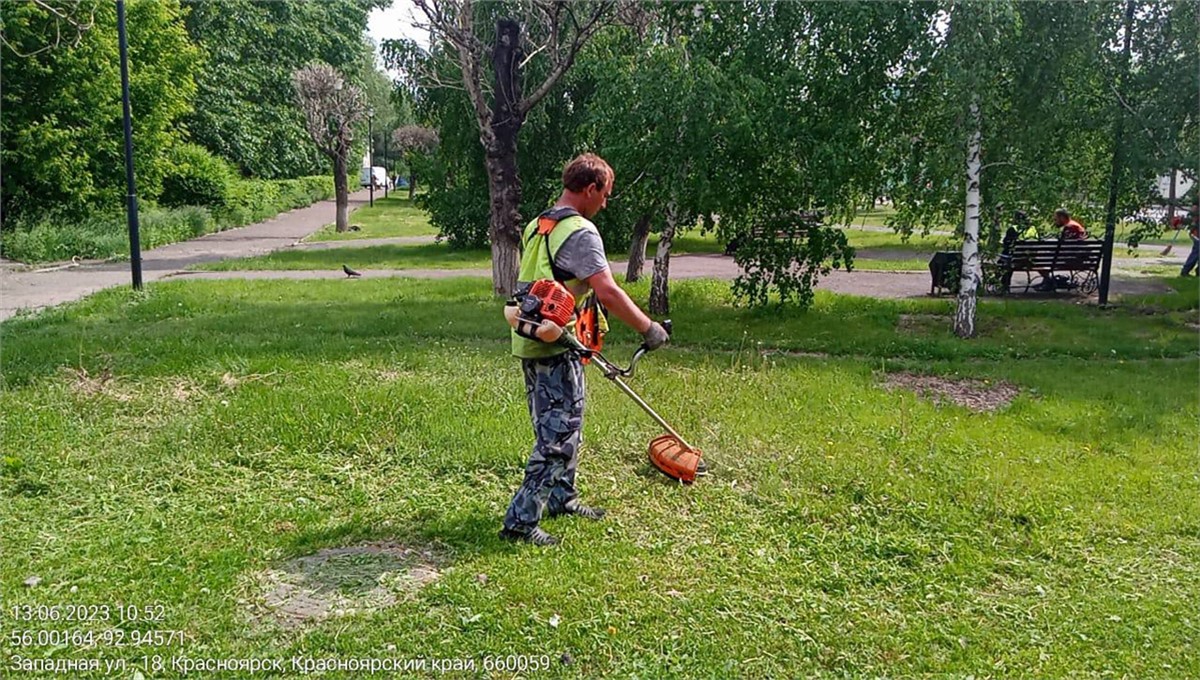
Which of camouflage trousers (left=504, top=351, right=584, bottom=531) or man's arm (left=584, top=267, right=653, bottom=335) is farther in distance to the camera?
camouflage trousers (left=504, top=351, right=584, bottom=531)

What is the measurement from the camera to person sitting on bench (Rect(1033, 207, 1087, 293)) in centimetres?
1408

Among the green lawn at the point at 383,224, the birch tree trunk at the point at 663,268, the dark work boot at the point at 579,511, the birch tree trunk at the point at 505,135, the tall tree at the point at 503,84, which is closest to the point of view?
the dark work boot at the point at 579,511

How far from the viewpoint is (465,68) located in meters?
11.9

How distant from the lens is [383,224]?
33062mm

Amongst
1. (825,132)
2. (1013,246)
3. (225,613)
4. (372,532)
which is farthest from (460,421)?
(1013,246)

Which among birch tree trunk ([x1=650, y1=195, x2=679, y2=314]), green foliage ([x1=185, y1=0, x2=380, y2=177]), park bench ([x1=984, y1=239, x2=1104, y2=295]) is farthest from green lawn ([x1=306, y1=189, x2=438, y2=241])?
park bench ([x1=984, y1=239, x2=1104, y2=295])

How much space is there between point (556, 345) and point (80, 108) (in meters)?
20.6

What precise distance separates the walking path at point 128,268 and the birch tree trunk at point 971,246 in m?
11.3

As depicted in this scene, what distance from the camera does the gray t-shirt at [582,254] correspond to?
4.06 m

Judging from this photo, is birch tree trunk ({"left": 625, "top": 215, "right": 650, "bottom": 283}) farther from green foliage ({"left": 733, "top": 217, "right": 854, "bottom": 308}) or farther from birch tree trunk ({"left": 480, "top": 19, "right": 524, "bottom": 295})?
green foliage ({"left": 733, "top": 217, "right": 854, "bottom": 308})

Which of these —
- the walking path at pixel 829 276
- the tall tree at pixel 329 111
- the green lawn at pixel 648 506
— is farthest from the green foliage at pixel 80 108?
the green lawn at pixel 648 506

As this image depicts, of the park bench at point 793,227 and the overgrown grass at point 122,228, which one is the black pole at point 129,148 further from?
the park bench at point 793,227

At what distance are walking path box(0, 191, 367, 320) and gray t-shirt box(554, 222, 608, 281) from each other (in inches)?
386

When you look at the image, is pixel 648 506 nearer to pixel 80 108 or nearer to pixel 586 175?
pixel 586 175
